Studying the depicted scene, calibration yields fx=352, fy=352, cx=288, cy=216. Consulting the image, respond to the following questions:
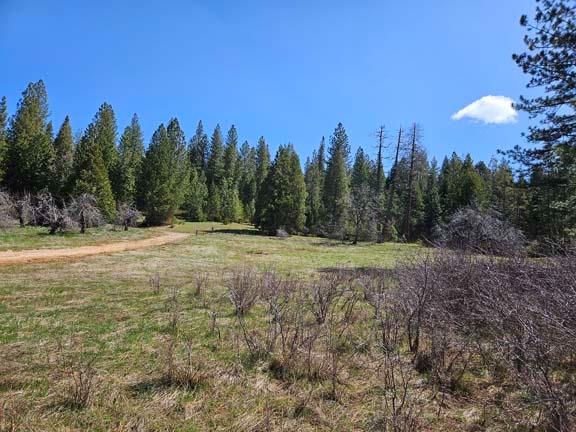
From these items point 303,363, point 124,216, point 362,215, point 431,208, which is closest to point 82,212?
point 124,216

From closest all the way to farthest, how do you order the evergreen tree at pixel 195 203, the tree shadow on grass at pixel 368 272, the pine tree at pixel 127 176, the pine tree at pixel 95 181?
1. the tree shadow on grass at pixel 368 272
2. the pine tree at pixel 95 181
3. the pine tree at pixel 127 176
4. the evergreen tree at pixel 195 203

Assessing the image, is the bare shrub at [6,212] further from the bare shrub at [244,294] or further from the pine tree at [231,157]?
the pine tree at [231,157]

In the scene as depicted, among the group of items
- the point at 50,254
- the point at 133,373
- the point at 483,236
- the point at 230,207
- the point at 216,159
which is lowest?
the point at 50,254

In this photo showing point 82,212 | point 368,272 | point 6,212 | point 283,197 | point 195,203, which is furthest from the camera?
point 195,203

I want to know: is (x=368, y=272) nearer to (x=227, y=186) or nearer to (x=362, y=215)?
(x=362, y=215)

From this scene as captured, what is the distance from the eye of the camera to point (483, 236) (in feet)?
42.7

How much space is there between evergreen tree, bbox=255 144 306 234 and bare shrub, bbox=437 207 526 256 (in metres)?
17.7

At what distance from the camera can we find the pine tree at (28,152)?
124 feet

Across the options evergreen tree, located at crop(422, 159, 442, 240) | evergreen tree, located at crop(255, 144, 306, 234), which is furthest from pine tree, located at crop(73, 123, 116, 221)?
evergreen tree, located at crop(422, 159, 442, 240)

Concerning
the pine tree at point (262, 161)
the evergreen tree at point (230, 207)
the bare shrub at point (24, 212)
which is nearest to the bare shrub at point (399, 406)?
the bare shrub at point (24, 212)

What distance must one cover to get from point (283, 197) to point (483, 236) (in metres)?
25.5

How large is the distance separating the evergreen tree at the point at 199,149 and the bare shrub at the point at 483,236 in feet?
176

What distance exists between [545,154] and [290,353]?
10095 mm

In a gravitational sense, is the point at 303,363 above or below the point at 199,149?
below
